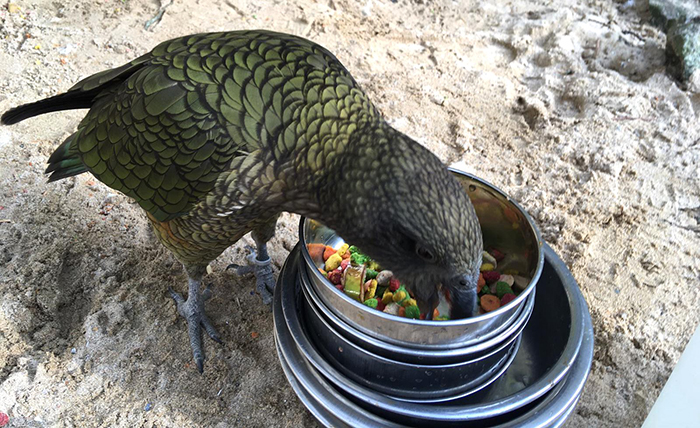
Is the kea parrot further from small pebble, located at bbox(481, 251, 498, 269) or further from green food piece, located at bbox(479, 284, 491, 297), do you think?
small pebble, located at bbox(481, 251, 498, 269)

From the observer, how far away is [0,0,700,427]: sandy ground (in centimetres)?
238

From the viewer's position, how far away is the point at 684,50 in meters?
4.06

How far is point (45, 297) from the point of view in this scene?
2588mm

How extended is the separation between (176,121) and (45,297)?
4.50 feet

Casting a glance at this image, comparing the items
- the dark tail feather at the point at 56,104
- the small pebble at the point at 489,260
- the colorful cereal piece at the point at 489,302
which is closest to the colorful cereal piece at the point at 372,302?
the colorful cereal piece at the point at 489,302

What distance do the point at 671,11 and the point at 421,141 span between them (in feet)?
9.75

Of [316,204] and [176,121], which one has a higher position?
[176,121]

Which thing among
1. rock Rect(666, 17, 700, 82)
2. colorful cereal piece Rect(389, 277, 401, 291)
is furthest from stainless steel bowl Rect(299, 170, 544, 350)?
rock Rect(666, 17, 700, 82)

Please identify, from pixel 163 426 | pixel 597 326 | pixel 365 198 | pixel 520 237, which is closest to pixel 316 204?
pixel 365 198

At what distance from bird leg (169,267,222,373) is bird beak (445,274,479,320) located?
4.22ft

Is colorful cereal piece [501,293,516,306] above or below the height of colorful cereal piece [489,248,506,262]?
above

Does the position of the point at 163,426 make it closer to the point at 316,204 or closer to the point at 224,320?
the point at 224,320

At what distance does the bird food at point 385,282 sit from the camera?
2.28 meters

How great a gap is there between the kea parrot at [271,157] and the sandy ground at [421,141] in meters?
0.69
